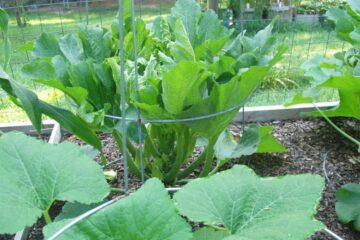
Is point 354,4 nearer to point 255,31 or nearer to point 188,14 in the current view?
point 188,14

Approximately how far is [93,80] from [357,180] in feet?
3.23

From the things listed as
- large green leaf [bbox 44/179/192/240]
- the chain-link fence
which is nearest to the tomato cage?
large green leaf [bbox 44/179/192/240]

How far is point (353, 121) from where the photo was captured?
1921mm

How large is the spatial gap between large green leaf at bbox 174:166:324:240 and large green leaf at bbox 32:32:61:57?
2.50 feet

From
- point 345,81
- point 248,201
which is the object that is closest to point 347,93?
point 345,81

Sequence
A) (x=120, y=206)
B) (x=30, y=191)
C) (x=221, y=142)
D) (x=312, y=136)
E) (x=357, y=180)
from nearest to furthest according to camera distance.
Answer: (x=120, y=206), (x=30, y=191), (x=221, y=142), (x=357, y=180), (x=312, y=136)

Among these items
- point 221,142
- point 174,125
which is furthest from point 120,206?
point 221,142

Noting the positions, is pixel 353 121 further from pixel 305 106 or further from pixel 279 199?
pixel 279 199

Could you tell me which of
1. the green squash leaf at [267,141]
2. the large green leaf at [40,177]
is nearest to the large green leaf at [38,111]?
the large green leaf at [40,177]

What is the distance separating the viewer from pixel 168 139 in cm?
149

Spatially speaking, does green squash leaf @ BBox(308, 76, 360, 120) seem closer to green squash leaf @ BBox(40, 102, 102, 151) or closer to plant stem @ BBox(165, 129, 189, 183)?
plant stem @ BBox(165, 129, 189, 183)

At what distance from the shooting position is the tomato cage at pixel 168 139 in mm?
895

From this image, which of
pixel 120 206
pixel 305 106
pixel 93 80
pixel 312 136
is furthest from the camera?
pixel 305 106

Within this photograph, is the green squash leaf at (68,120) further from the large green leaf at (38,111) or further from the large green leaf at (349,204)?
the large green leaf at (349,204)
